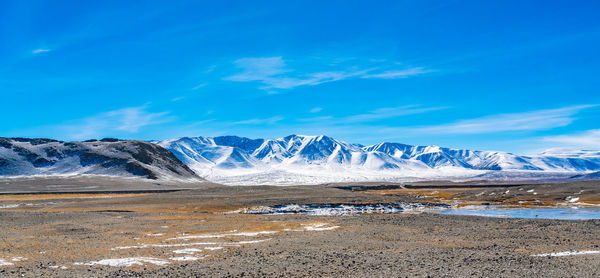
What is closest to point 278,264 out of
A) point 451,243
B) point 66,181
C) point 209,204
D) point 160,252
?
point 160,252

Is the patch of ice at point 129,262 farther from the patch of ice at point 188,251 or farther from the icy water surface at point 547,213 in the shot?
the icy water surface at point 547,213

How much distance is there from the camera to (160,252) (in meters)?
27.4

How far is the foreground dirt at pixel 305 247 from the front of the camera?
2191 centimetres

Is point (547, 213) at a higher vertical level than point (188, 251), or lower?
lower

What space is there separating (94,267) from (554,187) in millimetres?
109890

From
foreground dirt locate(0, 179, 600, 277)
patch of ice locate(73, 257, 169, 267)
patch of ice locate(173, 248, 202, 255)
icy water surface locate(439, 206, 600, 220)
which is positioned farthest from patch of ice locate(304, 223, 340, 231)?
icy water surface locate(439, 206, 600, 220)

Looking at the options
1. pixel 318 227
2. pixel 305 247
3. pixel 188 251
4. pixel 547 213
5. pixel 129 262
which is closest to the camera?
pixel 129 262

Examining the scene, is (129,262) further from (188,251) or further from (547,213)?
(547,213)

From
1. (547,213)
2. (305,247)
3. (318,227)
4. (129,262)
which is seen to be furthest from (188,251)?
(547,213)

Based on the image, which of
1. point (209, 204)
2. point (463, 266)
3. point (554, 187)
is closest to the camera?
point (463, 266)

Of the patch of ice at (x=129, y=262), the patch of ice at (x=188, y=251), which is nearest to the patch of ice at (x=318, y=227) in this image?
the patch of ice at (x=188, y=251)

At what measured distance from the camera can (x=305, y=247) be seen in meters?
29.2

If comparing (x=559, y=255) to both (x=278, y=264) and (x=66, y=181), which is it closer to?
(x=278, y=264)

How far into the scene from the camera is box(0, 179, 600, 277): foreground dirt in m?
21.9
